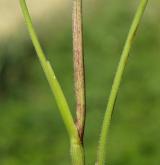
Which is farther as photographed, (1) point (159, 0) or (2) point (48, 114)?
(1) point (159, 0)

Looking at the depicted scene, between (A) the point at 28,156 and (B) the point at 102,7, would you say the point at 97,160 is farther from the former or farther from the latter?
(B) the point at 102,7

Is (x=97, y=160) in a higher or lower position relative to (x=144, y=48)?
higher

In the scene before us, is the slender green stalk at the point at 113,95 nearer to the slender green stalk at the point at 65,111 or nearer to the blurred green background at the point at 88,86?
the slender green stalk at the point at 65,111

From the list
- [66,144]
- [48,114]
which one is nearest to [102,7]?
[48,114]

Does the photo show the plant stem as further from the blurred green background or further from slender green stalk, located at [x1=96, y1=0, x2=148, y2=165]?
the blurred green background

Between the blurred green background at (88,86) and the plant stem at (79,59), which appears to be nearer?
the plant stem at (79,59)

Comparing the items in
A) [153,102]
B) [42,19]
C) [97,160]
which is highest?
[97,160]

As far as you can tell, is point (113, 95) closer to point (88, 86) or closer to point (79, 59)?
point (79, 59)

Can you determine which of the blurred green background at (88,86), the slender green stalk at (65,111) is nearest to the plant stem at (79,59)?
the slender green stalk at (65,111)
